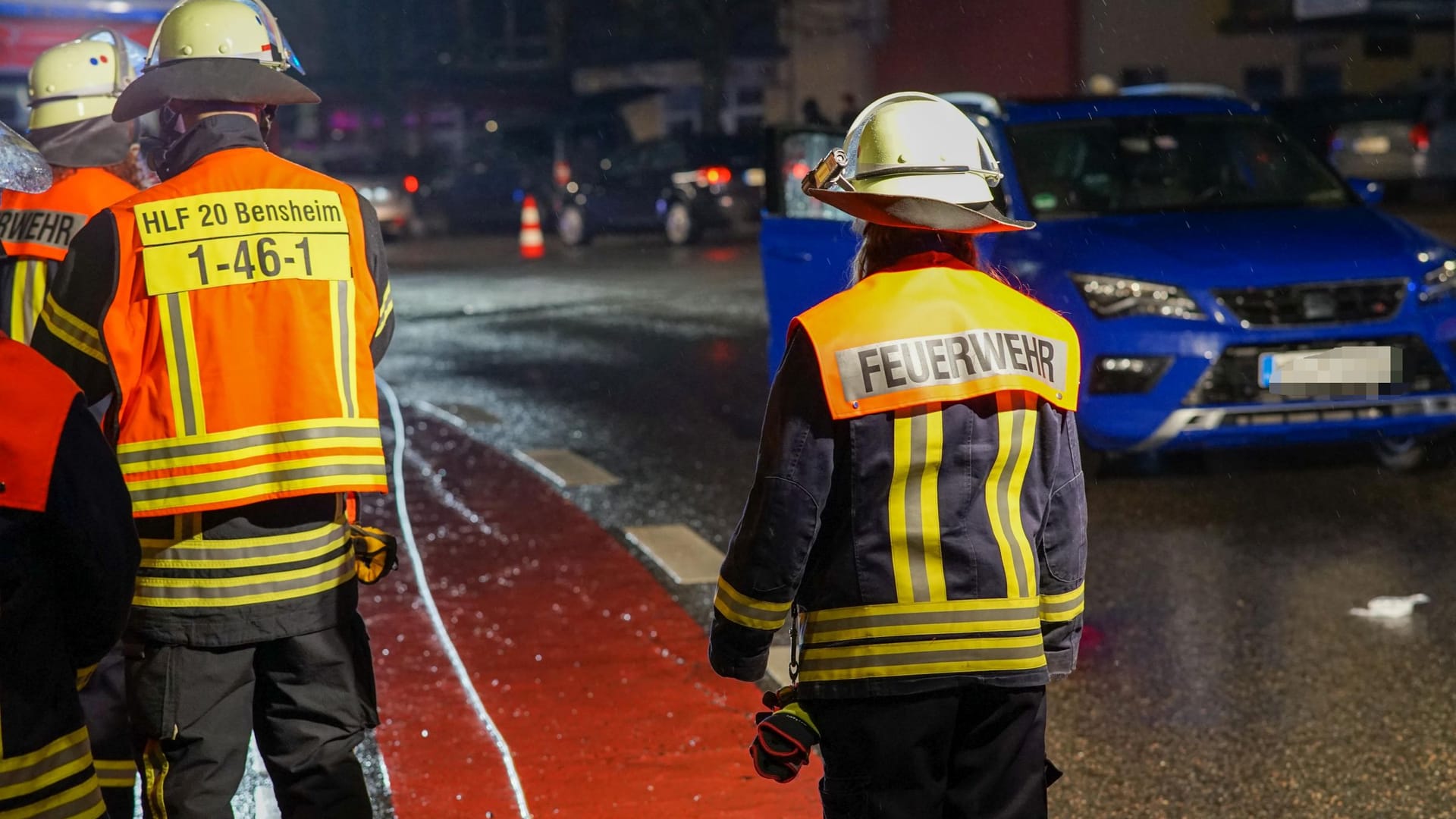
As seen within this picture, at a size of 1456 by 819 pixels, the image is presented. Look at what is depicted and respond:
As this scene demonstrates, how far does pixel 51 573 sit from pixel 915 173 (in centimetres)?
148

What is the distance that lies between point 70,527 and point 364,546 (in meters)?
1.04

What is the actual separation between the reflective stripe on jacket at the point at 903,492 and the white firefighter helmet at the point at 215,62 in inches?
49.0

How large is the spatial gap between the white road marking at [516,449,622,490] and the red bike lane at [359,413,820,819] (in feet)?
2.18

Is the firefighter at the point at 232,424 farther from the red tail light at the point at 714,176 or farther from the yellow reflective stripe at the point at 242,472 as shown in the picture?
the red tail light at the point at 714,176

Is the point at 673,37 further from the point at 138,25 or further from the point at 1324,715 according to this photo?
the point at 1324,715

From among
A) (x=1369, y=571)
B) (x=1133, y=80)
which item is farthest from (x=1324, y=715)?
(x=1133, y=80)

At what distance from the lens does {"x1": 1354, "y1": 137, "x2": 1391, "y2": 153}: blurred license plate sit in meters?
28.2

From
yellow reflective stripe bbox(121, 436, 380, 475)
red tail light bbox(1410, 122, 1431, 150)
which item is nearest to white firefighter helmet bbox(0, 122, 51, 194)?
yellow reflective stripe bbox(121, 436, 380, 475)

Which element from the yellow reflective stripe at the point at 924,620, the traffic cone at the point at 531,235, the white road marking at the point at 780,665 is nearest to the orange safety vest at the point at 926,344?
the yellow reflective stripe at the point at 924,620

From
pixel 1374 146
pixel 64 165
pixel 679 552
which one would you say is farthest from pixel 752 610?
pixel 1374 146

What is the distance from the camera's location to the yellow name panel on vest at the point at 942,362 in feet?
9.18

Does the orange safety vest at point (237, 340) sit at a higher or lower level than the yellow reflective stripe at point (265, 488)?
higher

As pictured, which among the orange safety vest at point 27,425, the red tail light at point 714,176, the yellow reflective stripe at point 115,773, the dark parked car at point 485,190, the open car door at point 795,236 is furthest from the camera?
the dark parked car at point 485,190

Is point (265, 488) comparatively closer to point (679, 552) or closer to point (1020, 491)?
point (1020, 491)
